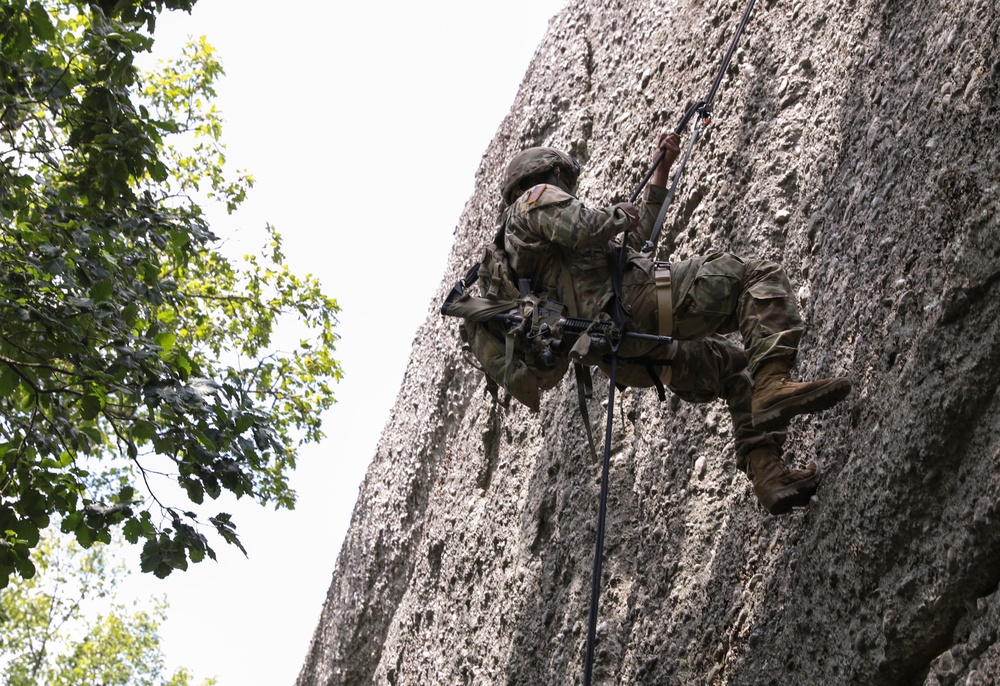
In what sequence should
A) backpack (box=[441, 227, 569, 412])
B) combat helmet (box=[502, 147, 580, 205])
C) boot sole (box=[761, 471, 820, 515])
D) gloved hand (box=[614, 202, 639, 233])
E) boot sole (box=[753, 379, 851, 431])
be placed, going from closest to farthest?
boot sole (box=[753, 379, 851, 431]) < boot sole (box=[761, 471, 820, 515]) < gloved hand (box=[614, 202, 639, 233]) < backpack (box=[441, 227, 569, 412]) < combat helmet (box=[502, 147, 580, 205])

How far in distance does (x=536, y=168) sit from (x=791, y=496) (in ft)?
7.03

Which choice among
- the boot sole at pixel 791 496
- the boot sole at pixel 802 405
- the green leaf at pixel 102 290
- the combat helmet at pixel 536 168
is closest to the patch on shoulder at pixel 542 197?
the combat helmet at pixel 536 168

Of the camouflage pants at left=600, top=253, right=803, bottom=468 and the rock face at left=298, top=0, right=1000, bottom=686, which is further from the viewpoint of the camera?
the camouflage pants at left=600, top=253, right=803, bottom=468

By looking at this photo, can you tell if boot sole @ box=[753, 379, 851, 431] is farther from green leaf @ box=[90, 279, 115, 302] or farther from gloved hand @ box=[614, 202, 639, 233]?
green leaf @ box=[90, 279, 115, 302]

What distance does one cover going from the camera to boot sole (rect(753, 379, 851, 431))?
4.07m

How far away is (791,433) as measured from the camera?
4.97 meters

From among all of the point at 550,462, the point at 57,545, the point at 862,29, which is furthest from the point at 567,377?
the point at 57,545

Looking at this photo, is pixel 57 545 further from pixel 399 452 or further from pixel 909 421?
pixel 909 421

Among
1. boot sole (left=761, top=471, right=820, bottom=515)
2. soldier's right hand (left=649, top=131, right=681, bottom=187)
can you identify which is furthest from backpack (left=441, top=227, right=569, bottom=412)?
boot sole (left=761, top=471, right=820, bottom=515)

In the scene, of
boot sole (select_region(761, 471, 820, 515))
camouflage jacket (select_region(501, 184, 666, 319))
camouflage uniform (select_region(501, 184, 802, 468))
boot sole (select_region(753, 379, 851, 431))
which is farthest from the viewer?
camouflage jacket (select_region(501, 184, 666, 319))

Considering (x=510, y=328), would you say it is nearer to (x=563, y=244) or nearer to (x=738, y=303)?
(x=563, y=244)

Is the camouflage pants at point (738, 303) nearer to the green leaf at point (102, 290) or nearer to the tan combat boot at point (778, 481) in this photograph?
the tan combat boot at point (778, 481)

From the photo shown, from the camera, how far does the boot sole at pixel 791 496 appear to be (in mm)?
4387

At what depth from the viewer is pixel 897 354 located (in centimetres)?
427
